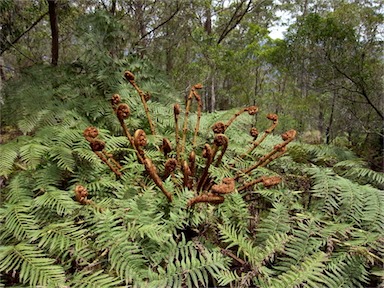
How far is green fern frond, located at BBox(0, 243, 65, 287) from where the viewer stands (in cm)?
93

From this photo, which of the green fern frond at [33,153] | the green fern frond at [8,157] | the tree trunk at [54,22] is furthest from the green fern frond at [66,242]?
the tree trunk at [54,22]

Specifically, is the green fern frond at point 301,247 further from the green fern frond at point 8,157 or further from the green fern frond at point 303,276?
the green fern frond at point 8,157

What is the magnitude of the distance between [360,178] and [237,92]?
707 cm

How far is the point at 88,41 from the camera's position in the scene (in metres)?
2.84

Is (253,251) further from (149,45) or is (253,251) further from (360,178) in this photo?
(149,45)

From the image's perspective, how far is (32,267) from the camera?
0.96m

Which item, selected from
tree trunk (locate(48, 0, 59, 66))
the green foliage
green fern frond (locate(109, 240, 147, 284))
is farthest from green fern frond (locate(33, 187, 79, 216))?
tree trunk (locate(48, 0, 59, 66))

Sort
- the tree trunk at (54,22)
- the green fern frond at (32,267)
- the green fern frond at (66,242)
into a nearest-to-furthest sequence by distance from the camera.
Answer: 1. the green fern frond at (32,267)
2. the green fern frond at (66,242)
3. the tree trunk at (54,22)

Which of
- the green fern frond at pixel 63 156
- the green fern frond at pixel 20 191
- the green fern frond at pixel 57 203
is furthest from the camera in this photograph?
the green fern frond at pixel 63 156

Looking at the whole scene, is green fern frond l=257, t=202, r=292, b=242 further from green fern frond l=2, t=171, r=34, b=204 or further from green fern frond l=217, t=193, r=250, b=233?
green fern frond l=2, t=171, r=34, b=204

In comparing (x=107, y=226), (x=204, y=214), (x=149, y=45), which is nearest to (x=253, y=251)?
(x=204, y=214)

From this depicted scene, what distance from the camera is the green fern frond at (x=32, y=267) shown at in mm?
932

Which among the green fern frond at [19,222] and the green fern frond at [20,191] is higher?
the green fern frond at [20,191]

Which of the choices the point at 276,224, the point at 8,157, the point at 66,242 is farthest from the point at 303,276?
the point at 8,157
